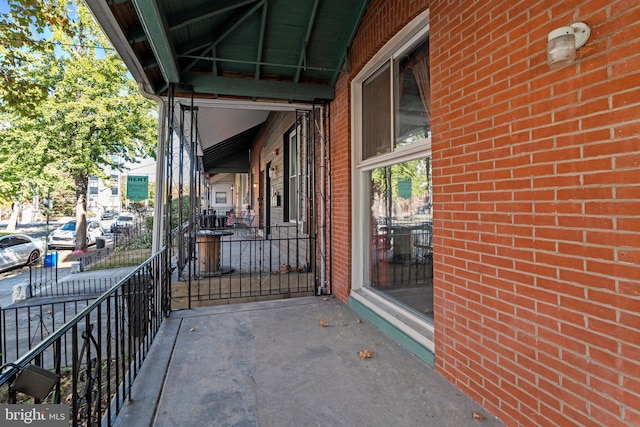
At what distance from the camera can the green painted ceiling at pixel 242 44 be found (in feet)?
9.70

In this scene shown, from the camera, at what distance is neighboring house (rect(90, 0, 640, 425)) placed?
129cm

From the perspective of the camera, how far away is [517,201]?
5.59 feet

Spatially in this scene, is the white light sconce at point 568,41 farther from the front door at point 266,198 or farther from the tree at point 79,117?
the tree at point 79,117

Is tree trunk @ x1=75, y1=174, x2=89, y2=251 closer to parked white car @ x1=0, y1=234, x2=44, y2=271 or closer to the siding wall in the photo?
parked white car @ x1=0, y1=234, x2=44, y2=271

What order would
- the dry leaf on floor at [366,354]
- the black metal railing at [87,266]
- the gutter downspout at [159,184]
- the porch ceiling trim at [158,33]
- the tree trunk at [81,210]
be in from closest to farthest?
the porch ceiling trim at [158,33], the dry leaf on floor at [366,354], the gutter downspout at [159,184], the black metal railing at [87,266], the tree trunk at [81,210]

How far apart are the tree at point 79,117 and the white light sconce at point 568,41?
45.7 ft

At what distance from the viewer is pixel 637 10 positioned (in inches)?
48.3

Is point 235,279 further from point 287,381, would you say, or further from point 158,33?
point 158,33

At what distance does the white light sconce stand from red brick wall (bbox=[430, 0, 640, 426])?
3 centimetres

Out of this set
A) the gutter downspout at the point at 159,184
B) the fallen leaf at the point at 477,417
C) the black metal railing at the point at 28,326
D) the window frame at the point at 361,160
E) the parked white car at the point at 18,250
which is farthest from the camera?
the parked white car at the point at 18,250

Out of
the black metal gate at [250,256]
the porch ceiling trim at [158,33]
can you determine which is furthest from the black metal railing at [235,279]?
the porch ceiling trim at [158,33]

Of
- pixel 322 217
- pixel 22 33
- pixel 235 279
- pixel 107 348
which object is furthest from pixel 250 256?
pixel 22 33

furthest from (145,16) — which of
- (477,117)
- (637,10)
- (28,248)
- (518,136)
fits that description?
(28,248)

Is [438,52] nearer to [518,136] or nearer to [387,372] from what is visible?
[518,136]
